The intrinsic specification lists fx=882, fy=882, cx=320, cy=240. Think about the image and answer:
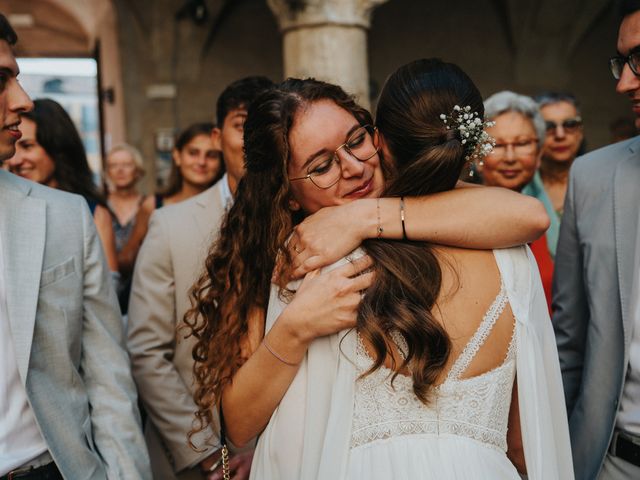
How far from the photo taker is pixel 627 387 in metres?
2.45

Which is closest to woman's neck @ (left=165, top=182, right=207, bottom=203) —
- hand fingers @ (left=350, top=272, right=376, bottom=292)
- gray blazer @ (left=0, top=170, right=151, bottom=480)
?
gray blazer @ (left=0, top=170, right=151, bottom=480)

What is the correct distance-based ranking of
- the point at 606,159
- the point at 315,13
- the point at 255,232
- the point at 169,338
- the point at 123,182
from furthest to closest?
the point at 315,13
the point at 123,182
the point at 169,338
the point at 606,159
the point at 255,232

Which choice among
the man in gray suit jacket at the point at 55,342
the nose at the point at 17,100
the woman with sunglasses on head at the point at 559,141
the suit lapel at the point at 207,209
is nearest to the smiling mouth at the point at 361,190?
the man in gray suit jacket at the point at 55,342

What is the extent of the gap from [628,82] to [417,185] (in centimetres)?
79

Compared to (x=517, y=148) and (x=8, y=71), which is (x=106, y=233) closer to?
(x=8, y=71)

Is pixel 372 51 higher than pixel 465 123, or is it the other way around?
pixel 372 51

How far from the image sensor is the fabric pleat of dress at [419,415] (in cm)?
184

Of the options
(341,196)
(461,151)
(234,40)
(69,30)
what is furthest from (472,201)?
(69,30)

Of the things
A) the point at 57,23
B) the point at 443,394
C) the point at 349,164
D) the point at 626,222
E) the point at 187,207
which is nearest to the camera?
the point at 443,394

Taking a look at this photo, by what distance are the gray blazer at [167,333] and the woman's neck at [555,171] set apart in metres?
2.39

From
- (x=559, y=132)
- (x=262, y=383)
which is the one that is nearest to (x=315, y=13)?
(x=559, y=132)

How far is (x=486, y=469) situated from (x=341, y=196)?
71cm

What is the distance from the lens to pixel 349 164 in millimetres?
2045

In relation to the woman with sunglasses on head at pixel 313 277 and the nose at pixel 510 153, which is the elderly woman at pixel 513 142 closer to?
the nose at pixel 510 153
